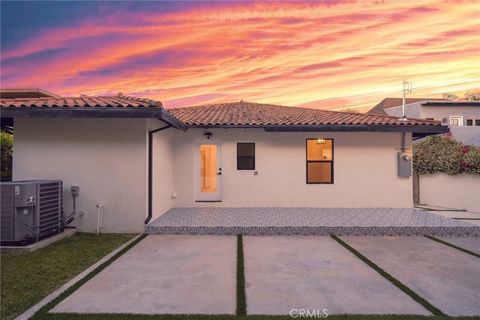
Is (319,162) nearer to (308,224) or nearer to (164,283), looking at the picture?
(308,224)

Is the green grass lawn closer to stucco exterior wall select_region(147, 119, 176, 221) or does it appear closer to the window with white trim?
stucco exterior wall select_region(147, 119, 176, 221)

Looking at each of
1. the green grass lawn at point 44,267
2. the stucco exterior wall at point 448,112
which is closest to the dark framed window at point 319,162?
the green grass lawn at point 44,267

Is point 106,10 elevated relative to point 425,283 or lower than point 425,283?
elevated

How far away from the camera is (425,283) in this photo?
4250mm

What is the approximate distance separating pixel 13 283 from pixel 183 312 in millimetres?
2649

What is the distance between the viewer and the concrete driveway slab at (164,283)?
344 centimetres

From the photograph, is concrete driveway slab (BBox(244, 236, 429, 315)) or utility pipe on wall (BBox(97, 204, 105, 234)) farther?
utility pipe on wall (BBox(97, 204, 105, 234))

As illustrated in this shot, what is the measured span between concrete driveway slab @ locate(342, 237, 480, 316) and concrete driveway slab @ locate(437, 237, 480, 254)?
428 millimetres

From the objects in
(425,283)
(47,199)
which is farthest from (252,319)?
(47,199)

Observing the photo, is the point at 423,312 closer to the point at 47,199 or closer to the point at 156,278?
the point at 156,278

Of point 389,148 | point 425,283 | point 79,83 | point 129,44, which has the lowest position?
point 425,283

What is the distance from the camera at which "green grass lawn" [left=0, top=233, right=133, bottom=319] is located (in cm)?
364

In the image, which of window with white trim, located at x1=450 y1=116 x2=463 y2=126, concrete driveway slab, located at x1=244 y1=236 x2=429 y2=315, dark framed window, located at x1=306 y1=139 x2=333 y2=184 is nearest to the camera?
concrete driveway slab, located at x1=244 y1=236 x2=429 y2=315

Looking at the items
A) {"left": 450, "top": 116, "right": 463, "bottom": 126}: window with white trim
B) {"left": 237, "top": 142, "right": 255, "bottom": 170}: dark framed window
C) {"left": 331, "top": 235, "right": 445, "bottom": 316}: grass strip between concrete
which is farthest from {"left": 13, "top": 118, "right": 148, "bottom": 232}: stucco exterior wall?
{"left": 450, "top": 116, "right": 463, "bottom": 126}: window with white trim
